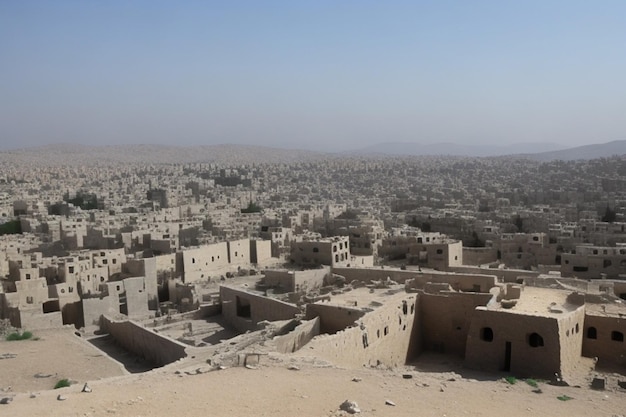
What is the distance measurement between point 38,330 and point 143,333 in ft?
16.7

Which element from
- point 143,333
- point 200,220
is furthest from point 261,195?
point 143,333

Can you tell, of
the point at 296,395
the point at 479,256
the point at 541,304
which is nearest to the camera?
the point at 296,395

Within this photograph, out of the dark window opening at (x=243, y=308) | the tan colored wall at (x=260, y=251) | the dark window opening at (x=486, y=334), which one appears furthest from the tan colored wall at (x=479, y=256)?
the dark window opening at (x=486, y=334)

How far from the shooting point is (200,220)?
157ft

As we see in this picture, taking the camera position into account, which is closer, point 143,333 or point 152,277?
point 143,333

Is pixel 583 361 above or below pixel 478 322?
below

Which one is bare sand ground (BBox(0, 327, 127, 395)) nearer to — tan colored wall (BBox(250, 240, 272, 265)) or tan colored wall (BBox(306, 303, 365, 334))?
tan colored wall (BBox(306, 303, 365, 334))

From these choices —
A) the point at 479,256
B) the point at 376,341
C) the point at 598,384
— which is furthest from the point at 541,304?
the point at 479,256

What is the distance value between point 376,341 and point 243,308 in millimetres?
7339

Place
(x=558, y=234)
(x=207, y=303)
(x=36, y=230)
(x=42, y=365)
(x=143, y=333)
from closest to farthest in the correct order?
(x=42, y=365) → (x=143, y=333) → (x=207, y=303) → (x=558, y=234) → (x=36, y=230)

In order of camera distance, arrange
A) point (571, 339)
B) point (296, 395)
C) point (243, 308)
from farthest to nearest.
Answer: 1. point (243, 308)
2. point (571, 339)
3. point (296, 395)

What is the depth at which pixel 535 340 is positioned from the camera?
1930 centimetres

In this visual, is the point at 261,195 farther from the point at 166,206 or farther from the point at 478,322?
the point at 478,322

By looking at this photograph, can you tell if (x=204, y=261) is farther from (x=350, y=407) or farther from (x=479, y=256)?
(x=350, y=407)
